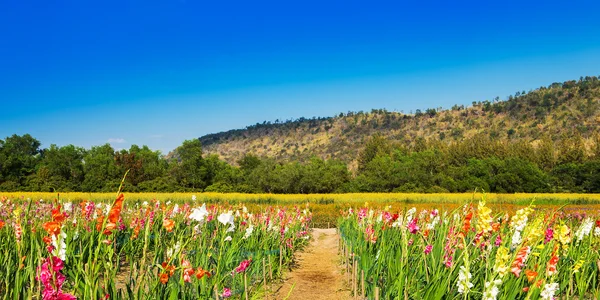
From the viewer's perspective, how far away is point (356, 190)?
37.8 m

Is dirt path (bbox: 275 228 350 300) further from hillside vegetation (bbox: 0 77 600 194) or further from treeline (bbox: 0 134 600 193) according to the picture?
treeline (bbox: 0 134 600 193)

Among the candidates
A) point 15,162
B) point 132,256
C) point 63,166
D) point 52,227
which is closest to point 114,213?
point 52,227

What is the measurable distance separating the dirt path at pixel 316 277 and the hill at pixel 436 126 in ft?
157

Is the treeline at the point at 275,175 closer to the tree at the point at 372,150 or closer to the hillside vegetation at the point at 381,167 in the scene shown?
the hillside vegetation at the point at 381,167

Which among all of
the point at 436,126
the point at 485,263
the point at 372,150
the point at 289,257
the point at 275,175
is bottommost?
the point at 289,257

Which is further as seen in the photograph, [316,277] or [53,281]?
[316,277]

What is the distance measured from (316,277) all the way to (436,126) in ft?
239

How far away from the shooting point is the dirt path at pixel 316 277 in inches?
246

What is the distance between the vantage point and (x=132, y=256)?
5.02 meters

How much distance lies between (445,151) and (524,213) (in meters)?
48.8

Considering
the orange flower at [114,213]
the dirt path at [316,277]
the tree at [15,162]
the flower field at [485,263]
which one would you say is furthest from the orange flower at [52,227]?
the tree at [15,162]

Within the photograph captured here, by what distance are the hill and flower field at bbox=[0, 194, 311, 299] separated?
51.4 m

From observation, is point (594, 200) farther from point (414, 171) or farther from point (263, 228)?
point (263, 228)

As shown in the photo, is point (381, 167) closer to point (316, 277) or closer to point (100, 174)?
point (100, 174)
